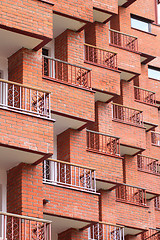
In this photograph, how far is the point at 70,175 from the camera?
2961 cm

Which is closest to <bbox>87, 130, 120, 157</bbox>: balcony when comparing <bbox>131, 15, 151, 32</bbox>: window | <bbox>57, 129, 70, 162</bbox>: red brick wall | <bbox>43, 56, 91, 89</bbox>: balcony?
<bbox>57, 129, 70, 162</bbox>: red brick wall

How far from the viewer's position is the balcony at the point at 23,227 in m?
25.1

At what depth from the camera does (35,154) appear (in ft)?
86.9

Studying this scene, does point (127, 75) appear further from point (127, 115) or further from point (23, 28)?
point (23, 28)

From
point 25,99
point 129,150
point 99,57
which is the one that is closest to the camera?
point 25,99

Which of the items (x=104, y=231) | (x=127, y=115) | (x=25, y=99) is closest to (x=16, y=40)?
(x=25, y=99)

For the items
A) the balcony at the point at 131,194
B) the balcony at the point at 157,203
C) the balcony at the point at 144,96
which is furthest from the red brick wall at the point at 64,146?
the balcony at the point at 157,203

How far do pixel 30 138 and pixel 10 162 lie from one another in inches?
44.6

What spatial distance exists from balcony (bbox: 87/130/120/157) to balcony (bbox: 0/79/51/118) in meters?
5.01

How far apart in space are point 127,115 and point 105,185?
5003 mm

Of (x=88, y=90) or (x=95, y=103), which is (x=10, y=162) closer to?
(x=88, y=90)

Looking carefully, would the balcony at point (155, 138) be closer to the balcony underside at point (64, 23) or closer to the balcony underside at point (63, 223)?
the balcony underside at point (64, 23)

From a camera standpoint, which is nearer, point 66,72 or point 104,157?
point 66,72

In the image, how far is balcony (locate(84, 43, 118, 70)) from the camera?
3363 cm
